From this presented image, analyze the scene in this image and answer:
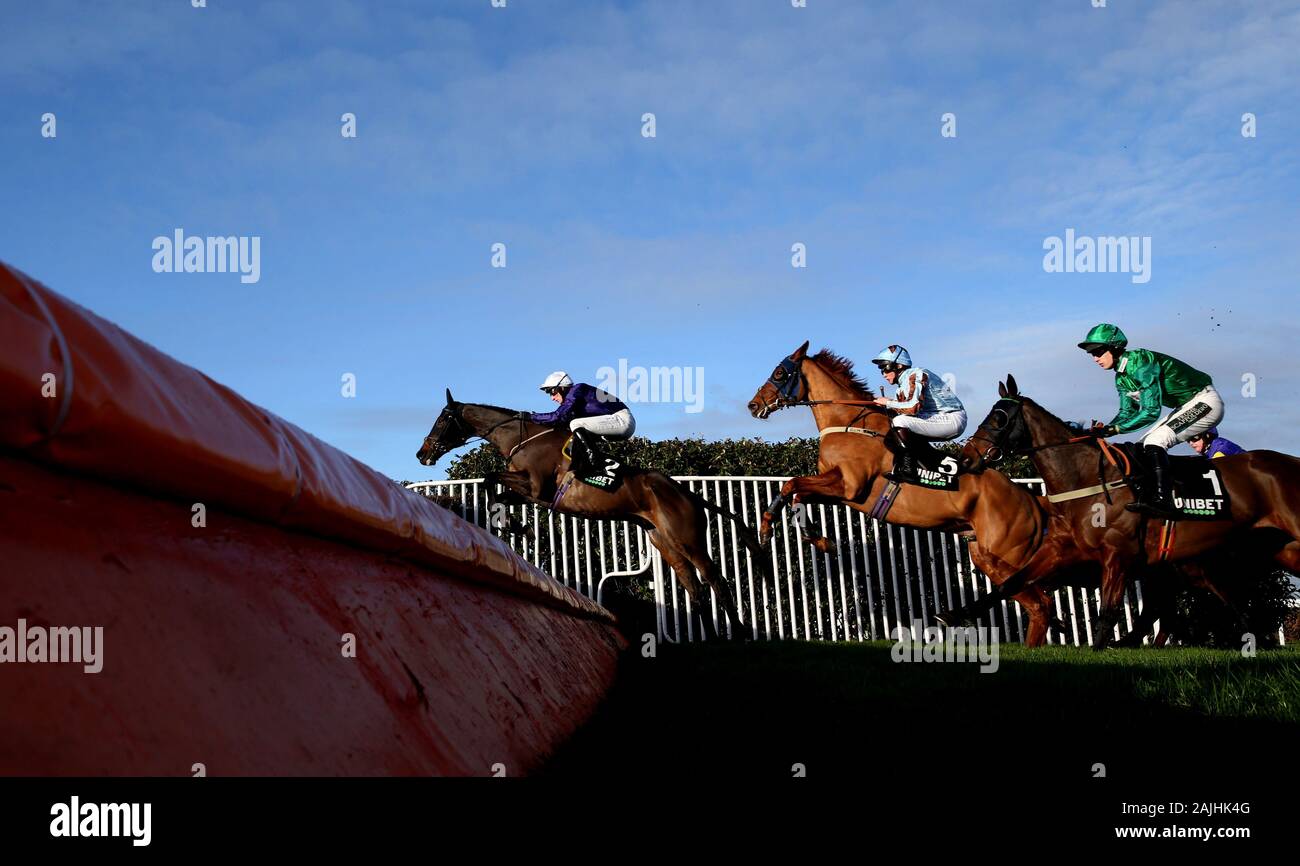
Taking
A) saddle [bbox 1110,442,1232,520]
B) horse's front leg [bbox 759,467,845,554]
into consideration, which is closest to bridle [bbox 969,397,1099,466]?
saddle [bbox 1110,442,1232,520]

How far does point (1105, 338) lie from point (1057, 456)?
1161mm

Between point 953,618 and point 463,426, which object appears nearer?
point 953,618

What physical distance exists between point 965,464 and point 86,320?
8.42m

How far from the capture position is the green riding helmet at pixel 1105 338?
26.4 feet

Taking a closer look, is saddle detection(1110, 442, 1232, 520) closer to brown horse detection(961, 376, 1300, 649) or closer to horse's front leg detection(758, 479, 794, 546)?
brown horse detection(961, 376, 1300, 649)

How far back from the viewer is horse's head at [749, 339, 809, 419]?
31.2ft

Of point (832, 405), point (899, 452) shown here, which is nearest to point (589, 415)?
point (832, 405)

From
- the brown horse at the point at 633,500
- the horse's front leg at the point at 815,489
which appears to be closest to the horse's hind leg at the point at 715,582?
the brown horse at the point at 633,500

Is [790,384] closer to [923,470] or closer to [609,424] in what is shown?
[923,470]

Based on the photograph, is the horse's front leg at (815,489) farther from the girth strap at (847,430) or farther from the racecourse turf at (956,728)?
the racecourse turf at (956,728)

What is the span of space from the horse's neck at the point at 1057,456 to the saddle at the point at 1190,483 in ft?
0.93

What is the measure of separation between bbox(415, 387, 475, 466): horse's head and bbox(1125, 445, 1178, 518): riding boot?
6.68 m

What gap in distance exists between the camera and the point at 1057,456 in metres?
7.95
